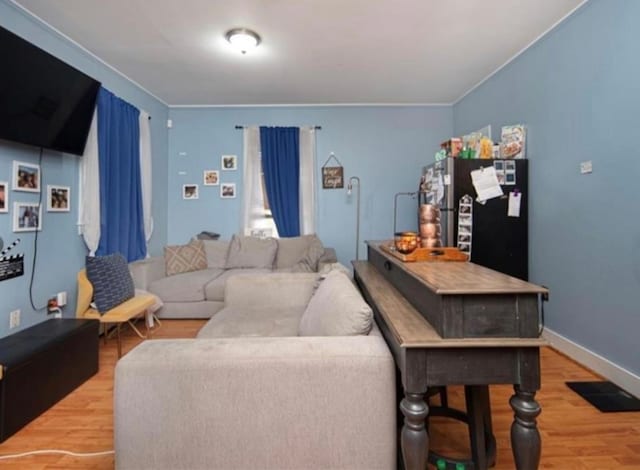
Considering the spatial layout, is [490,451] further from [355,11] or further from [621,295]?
[355,11]

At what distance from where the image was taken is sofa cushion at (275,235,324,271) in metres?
4.20

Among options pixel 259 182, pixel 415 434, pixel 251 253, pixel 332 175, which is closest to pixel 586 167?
pixel 415 434

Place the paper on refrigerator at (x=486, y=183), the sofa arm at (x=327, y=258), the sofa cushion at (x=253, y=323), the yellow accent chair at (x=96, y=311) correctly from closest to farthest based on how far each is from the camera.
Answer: the sofa cushion at (x=253, y=323) < the yellow accent chair at (x=96, y=311) < the paper on refrigerator at (x=486, y=183) < the sofa arm at (x=327, y=258)

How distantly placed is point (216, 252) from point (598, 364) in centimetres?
385

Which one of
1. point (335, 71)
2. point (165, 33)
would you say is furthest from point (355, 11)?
point (165, 33)

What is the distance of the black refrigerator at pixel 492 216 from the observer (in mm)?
3018

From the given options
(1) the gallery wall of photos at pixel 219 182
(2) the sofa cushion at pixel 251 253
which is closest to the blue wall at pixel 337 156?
(1) the gallery wall of photos at pixel 219 182

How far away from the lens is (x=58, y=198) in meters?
2.79

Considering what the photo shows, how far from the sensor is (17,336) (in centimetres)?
218

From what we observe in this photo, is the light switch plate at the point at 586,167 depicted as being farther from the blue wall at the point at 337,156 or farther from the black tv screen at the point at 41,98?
the black tv screen at the point at 41,98

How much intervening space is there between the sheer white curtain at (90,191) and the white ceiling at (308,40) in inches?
31.5

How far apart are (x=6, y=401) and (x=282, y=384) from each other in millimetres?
1603

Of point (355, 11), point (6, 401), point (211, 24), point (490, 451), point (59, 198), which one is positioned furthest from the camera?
point (59, 198)

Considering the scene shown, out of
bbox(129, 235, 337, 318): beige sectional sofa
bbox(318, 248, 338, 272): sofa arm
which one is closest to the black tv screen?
bbox(129, 235, 337, 318): beige sectional sofa
